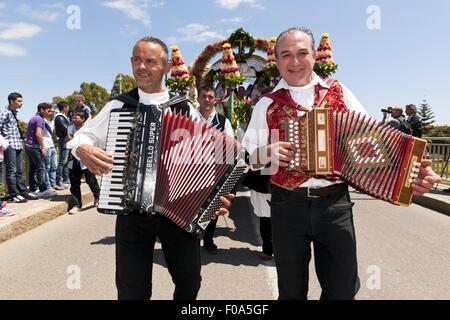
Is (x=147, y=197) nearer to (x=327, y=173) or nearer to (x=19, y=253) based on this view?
(x=327, y=173)

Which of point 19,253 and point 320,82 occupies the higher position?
point 320,82

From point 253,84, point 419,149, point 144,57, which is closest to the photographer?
point 419,149

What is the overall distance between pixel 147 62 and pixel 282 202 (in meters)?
1.29

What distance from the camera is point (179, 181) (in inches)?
90.4

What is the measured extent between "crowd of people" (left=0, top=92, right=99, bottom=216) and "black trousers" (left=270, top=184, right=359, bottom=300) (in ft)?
17.5

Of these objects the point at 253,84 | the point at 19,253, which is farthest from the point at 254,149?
the point at 253,84

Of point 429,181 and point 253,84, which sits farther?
point 253,84

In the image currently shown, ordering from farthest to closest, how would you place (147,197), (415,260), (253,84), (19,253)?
(253,84), (19,253), (415,260), (147,197)

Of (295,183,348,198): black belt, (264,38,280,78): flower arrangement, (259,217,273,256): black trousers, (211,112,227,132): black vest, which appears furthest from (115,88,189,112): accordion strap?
(264,38,280,78): flower arrangement

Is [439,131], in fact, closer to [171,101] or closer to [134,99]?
[171,101]

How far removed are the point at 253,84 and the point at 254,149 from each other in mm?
7710

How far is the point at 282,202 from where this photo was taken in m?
2.29

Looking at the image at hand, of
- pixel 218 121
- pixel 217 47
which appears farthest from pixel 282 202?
pixel 217 47
